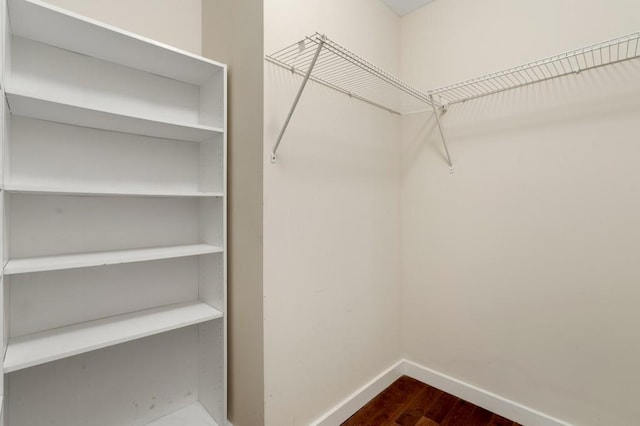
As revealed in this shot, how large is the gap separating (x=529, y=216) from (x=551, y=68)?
0.79m

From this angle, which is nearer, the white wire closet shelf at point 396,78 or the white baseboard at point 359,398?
the white wire closet shelf at point 396,78

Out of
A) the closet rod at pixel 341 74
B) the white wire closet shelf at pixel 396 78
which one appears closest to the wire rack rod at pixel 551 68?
the white wire closet shelf at pixel 396 78

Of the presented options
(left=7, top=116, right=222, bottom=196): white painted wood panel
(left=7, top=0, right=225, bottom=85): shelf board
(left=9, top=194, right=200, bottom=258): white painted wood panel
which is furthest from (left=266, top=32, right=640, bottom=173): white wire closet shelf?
(left=9, top=194, right=200, bottom=258): white painted wood panel

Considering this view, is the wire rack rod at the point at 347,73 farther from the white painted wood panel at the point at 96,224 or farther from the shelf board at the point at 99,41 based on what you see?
the white painted wood panel at the point at 96,224

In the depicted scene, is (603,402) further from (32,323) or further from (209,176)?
(32,323)

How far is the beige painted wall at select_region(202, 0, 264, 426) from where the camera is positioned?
4.66ft

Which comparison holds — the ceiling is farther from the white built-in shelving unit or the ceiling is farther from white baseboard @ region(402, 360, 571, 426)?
white baseboard @ region(402, 360, 571, 426)

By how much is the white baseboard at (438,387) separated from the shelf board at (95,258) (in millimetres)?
1129

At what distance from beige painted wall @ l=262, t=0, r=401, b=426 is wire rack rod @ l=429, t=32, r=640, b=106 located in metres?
0.48

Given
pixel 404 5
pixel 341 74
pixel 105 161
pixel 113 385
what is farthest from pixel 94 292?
pixel 404 5

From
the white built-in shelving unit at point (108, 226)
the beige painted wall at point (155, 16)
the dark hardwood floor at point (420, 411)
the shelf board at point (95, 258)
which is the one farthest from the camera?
the dark hardwood floor at point (420, 411)

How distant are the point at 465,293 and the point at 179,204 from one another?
1.80 metres

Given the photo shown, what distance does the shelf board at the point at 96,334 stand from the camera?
1.11 metres

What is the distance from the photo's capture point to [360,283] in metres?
1.90
